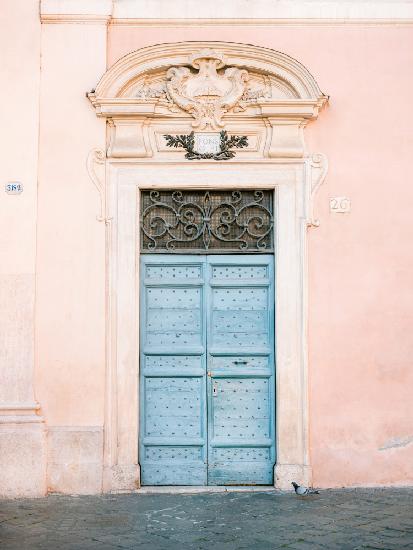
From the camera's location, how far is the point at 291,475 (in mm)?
7750

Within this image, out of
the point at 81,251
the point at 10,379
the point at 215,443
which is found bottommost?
the point at 215,443

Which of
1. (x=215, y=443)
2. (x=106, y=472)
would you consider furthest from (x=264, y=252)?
(x=106, y=472)

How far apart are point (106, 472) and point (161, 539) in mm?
1671

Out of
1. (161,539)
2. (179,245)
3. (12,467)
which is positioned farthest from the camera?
(179,245)

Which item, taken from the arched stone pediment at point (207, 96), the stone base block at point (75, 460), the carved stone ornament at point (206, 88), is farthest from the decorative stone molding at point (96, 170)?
the stone base block at point (75, 460)

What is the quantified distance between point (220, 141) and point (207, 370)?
233cm

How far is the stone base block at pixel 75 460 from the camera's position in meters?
7.67

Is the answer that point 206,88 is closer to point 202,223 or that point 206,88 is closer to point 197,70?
point 197,70

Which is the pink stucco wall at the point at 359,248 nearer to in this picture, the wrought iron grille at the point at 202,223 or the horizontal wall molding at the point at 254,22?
the horizontal wall molding at the point at 254,22

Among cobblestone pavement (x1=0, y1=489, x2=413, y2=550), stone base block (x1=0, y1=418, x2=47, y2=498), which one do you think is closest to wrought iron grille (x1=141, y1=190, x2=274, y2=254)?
stone base block (x1=0, y1=418, x2=47, y2=498)

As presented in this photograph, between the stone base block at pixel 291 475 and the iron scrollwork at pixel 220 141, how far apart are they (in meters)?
3.15

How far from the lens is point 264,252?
8.05 meters

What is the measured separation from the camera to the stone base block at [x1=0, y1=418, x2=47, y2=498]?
7570 mm

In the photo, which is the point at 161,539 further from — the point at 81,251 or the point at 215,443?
the point at 81,251
